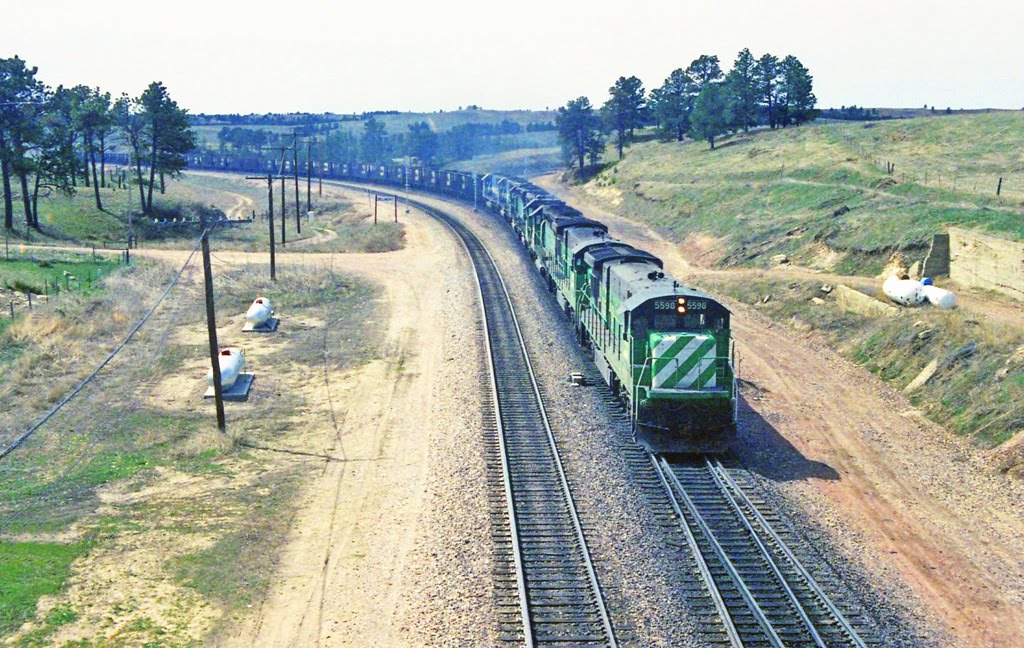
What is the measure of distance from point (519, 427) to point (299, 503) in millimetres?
7200

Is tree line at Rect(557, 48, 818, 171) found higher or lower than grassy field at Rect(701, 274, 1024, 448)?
higher

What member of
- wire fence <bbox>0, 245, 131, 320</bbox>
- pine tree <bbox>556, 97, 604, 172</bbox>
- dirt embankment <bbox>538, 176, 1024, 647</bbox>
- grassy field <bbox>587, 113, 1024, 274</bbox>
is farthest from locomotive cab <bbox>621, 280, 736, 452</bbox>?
pine tree <bbox>556, 97, 604, 172</bbox>

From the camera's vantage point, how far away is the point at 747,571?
57.1ft

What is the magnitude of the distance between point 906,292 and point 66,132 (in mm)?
69125

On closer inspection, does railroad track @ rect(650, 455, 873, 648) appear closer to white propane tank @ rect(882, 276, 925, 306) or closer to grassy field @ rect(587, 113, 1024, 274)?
white propane tank @ rect(882, 276, 925, 306)

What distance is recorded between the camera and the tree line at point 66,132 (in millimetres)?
66312

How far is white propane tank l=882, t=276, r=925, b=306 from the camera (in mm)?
35406

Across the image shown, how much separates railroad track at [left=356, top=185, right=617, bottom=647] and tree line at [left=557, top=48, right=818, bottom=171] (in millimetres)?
80605

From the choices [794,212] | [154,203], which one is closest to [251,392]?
[794,212]

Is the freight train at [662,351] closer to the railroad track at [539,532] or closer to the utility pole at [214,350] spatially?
the railroad track at [539,532]

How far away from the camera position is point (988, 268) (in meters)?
37.5

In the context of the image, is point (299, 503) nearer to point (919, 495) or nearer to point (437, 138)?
point (919, 495)

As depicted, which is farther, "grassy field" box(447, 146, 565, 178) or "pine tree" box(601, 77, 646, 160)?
"grassy field" box(447, 146, 565, 178)

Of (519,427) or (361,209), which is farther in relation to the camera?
(361,209)
